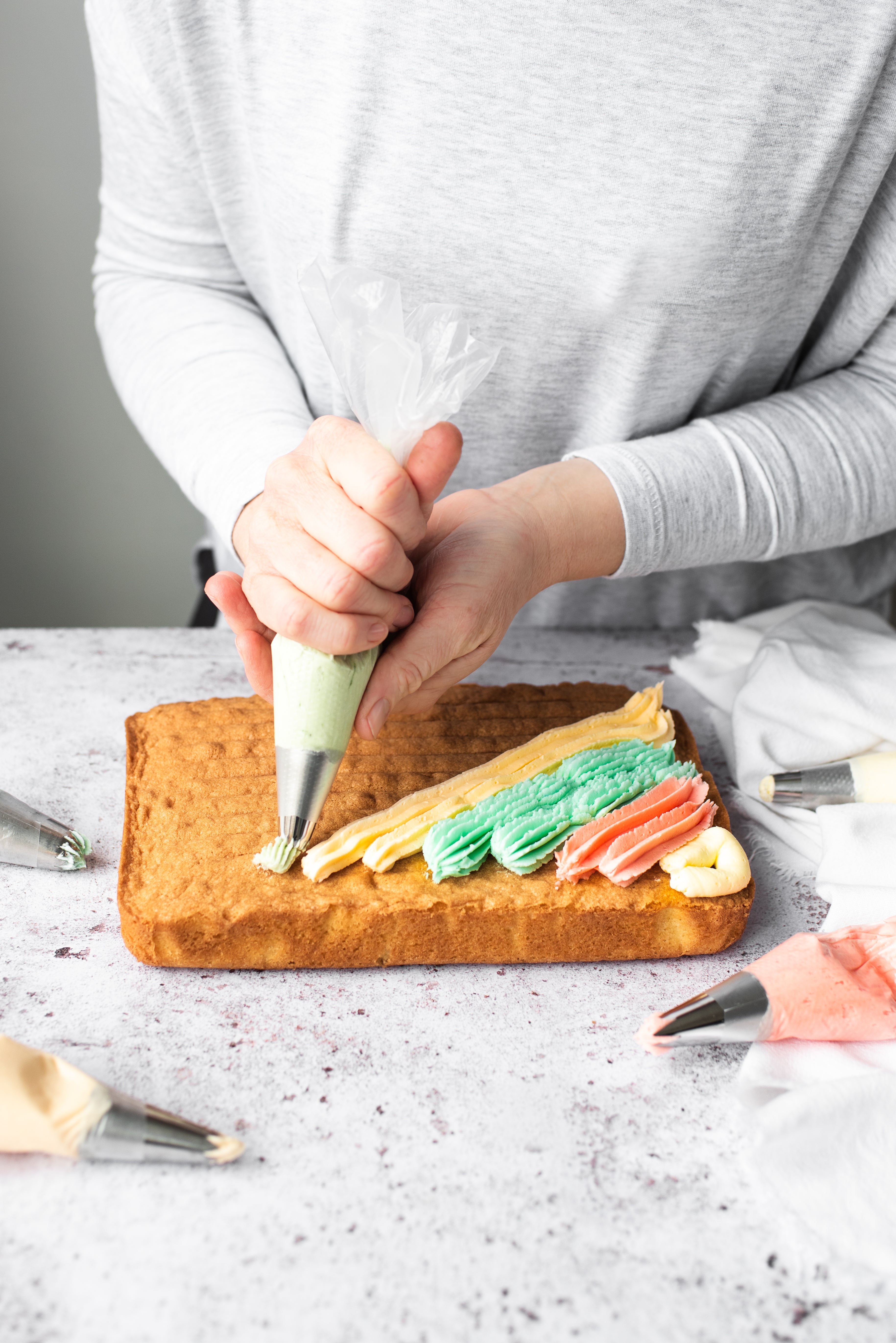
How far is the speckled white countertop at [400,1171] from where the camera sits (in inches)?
23.4

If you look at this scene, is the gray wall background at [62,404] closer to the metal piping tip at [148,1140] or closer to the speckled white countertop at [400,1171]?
the speckled white countertop at [400,1171]

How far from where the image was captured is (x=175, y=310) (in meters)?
1.22

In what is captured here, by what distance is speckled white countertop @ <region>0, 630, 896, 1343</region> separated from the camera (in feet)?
1.95

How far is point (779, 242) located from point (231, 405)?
617mm

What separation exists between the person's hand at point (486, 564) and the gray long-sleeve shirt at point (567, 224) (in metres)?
0.04

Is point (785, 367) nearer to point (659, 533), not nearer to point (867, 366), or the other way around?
point (867, 366)

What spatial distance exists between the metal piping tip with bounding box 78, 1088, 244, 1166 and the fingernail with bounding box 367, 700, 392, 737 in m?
0.35

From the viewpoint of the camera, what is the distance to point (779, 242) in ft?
3.43

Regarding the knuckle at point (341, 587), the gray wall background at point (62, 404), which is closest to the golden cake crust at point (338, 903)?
the knuckle at point (341, 587)

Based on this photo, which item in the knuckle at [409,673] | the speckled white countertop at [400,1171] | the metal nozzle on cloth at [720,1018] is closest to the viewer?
the speckled white countertop at [400,1171]

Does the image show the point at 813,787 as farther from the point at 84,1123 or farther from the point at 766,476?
the point at 84,1123

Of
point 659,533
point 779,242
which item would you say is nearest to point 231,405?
point 659,533

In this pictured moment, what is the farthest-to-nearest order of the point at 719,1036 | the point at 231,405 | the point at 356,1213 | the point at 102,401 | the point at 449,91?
the point at 102,401
the point at 231,405
the point at 449,91
the point at 719,1036
the point at 356,1213

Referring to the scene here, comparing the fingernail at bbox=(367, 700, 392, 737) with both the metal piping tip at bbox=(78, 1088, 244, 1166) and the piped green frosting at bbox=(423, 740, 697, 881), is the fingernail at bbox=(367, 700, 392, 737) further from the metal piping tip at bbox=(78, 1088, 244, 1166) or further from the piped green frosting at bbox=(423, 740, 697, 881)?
the metal piping tip at bbox=(78, 1088, 244, 1166)
